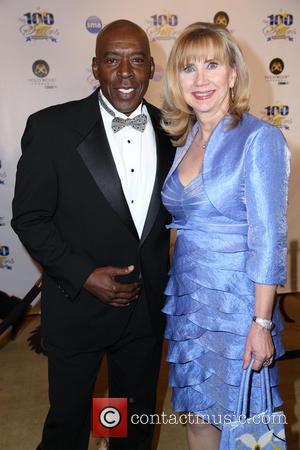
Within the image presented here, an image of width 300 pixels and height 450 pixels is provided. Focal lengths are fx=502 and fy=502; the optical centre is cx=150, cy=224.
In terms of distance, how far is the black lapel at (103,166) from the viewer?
177 centimetres

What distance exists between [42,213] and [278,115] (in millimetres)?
3363

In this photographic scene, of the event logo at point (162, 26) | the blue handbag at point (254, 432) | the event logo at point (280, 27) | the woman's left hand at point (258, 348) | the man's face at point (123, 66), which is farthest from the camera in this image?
the event logo at point (280, 27)

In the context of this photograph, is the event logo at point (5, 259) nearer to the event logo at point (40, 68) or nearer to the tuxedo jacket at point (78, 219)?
the event logo at point (40, 68)

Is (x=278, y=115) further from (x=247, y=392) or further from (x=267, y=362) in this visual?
(x=247, y=392)

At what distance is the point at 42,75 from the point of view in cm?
415

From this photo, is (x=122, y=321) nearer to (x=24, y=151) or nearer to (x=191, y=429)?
(x=191, y=429)

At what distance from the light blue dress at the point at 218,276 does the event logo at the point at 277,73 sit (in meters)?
3.08

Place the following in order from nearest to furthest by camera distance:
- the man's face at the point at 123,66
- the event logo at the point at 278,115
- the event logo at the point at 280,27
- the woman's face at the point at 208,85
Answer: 1. the woman's face at the point at 208,85
2. the man's face at the point at 123,66
3. the event logo at the point at 280,27
4. the event logo at the point at 278,115

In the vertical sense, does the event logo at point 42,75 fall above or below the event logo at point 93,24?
below

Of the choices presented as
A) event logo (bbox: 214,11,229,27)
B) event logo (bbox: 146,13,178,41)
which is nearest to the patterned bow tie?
event logo (bbox: 146,13,178,41)

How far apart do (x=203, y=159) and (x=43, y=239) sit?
624mm
